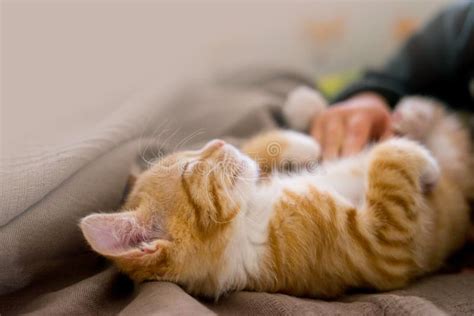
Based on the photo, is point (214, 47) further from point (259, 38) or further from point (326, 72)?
point (326, 72)

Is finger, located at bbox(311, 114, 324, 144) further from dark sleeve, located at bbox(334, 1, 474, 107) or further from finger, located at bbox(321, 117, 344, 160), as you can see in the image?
dark sleeve, located at bbox(334, 1, 474, 107)

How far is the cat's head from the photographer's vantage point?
38.8 inches

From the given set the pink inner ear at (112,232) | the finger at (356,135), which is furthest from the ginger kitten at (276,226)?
the finger at (356,135)

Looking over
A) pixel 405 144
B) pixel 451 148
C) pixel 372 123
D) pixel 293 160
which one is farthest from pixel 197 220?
pixel 451 148

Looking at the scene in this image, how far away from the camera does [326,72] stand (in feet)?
9.27

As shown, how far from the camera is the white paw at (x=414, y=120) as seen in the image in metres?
1.47

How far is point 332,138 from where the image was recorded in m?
1.49

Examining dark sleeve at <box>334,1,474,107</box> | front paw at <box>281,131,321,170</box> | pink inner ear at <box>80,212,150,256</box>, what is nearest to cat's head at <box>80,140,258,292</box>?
pink inner ear at <box>80,212,150,256</box>

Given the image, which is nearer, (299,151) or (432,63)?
(299,151)

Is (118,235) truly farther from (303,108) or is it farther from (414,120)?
(414,120)

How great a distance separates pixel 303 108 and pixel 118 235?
0.90m

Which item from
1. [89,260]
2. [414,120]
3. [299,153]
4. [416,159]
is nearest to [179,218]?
[89,260]

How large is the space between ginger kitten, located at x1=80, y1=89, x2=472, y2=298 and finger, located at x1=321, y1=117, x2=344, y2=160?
21 centimetres

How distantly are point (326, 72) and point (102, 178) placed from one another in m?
1.99
